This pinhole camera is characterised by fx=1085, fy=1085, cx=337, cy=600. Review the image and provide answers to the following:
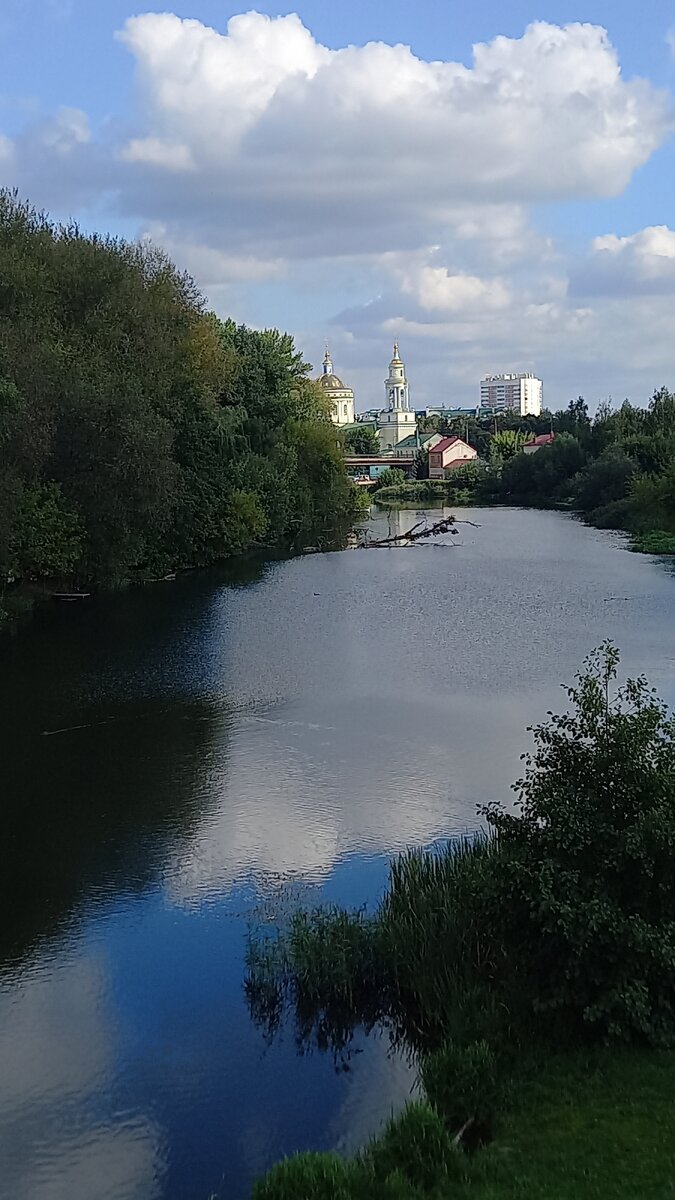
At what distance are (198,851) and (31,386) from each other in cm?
1852

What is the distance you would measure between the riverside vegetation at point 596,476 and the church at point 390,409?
37.5m

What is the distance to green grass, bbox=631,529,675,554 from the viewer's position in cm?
4812

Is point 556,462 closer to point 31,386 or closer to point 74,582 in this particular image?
point 74,582

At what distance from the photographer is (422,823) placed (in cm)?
1477

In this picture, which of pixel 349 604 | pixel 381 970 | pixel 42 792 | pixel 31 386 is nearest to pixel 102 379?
pixel 31 386

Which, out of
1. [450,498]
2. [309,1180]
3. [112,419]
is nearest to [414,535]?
[112,419]

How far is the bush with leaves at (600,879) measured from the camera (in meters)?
8.16

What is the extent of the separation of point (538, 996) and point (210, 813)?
7625 mm

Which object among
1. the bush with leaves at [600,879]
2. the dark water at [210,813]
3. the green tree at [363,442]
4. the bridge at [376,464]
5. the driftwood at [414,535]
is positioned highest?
the green tree at [363,442]

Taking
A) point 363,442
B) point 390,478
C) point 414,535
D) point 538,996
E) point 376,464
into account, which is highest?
point 363,442

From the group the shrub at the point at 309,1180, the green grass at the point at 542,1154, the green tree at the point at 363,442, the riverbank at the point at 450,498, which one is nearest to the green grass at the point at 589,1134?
the green grass at the point at 542,1154

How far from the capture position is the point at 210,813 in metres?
15.6

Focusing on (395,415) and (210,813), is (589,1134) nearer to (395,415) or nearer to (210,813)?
(210,813)

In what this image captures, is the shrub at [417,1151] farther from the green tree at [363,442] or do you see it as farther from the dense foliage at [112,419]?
the green tree at [363,442]
